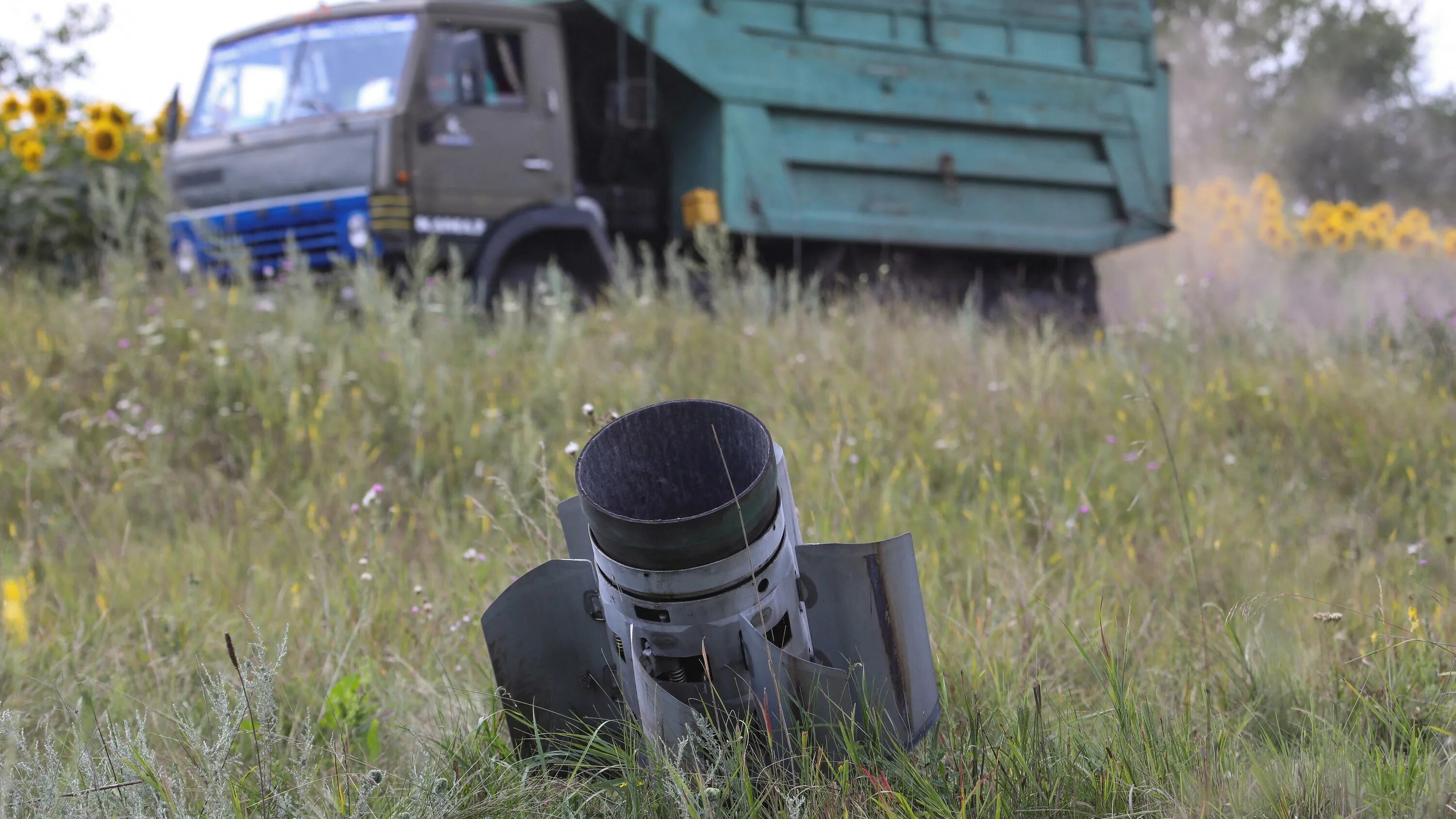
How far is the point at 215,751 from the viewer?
4.90 feet

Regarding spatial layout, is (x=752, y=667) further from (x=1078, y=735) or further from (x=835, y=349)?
(x=835, y=349)

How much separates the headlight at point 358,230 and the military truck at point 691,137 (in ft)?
0.04

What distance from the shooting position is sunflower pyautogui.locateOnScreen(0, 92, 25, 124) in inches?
272

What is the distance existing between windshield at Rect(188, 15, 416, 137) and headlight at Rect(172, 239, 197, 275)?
70 cm

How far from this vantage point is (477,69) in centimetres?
662

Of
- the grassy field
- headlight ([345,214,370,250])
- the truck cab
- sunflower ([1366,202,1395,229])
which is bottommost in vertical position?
the grassy field

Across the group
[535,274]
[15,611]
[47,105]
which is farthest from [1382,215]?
[15,611]

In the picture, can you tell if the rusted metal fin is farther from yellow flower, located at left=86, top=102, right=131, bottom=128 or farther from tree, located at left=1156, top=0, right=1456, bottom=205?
tree, located at left=1156, top=0, right=1456, bottom=205

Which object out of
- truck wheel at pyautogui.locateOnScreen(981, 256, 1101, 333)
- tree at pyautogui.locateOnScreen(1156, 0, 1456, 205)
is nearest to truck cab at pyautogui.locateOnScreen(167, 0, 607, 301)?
truck wheel at pyautogui.locateOnScreen(981, 256, 1101, 333)

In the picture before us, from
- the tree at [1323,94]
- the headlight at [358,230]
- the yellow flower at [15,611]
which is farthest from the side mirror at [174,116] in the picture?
the tree at [1323,94]

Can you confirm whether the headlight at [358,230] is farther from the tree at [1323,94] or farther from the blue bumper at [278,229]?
the tree at [1323,94]

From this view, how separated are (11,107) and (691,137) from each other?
426 centimetres

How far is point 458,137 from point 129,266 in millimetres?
1932

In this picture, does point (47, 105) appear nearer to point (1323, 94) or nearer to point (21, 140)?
point (21, 140)
